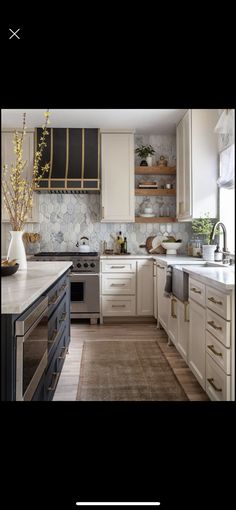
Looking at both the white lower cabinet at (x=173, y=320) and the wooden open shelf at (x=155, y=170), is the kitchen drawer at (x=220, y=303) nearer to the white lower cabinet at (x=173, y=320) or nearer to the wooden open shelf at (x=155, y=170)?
the white lower cabinet at (x=173, y=320)

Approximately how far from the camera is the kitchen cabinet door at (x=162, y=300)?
3.10 metres

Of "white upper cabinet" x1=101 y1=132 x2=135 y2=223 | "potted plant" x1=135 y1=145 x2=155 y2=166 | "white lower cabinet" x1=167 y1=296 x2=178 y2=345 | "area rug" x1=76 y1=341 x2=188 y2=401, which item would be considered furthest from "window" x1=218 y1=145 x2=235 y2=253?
"potted plant" x1=135 y1=145 x2=155 y2=166

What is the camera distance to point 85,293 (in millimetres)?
3789

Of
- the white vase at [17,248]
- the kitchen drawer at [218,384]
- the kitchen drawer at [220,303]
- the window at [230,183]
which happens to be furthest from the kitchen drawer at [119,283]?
the kitchen drawer at [218,384]

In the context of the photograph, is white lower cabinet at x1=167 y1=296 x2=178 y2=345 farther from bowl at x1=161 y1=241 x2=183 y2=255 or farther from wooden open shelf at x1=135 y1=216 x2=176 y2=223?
wooden open shelf at x1=135 y1=216 x2=176 y2=223

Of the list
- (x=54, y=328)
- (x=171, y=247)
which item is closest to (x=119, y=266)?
(x=171, y=247)

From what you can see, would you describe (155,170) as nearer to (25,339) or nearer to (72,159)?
(72,159)

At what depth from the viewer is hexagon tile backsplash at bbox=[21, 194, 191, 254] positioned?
422cm

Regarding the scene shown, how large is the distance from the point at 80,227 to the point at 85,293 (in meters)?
0.78

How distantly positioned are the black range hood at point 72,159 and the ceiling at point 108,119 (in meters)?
0.09

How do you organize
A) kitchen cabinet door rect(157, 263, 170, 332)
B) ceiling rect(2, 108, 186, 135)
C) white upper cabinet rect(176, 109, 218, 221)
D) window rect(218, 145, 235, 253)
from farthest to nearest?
ceiling rect(2, 108, 186, 135), kitchen cabinet door rect(157, 263, 170, 332), white upper cabinet rect(176, 109, 218, 221), window rect(218, 145, 235, 253)

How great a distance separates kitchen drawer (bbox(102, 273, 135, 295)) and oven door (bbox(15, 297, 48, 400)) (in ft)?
7.82
